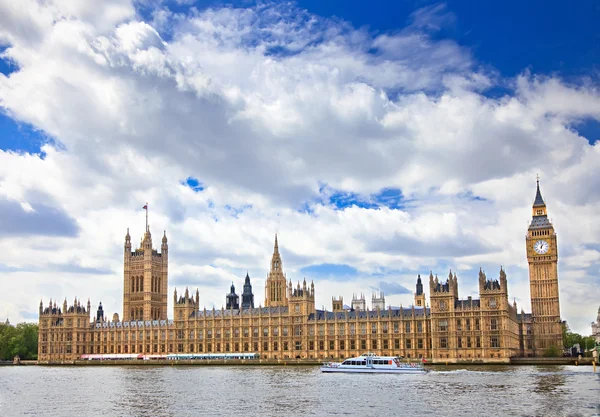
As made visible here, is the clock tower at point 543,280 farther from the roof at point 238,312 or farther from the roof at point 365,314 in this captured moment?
the roof at point 238,312

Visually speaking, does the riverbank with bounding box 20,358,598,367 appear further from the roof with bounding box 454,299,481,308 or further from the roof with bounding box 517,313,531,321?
the roof with bounding box 517,313,531,321

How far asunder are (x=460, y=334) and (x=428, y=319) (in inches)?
355

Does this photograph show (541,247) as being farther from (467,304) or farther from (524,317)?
(467,304)

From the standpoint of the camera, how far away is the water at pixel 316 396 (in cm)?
6512

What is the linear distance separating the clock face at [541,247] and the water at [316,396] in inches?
2637

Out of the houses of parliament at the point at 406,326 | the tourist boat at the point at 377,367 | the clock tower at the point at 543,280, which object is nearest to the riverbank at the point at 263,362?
the houses of parliament at the point at 406,326

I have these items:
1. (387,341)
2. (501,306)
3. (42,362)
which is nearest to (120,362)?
(42,362)

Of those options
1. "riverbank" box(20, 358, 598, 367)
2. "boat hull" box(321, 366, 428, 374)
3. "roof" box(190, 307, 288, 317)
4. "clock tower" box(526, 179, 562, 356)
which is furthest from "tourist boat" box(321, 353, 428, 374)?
"roof" box(190, 307, 288, 317)

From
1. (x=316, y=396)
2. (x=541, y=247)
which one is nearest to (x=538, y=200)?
(x=541, y=247)

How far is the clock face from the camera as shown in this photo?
171250mm

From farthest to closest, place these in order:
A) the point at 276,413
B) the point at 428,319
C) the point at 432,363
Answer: the point at 428,319 → the point at 432,363 → the point at 276,413

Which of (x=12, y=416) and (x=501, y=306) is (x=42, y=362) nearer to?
(x=501, y=306)

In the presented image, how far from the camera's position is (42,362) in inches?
7859

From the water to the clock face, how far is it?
6697 cm
